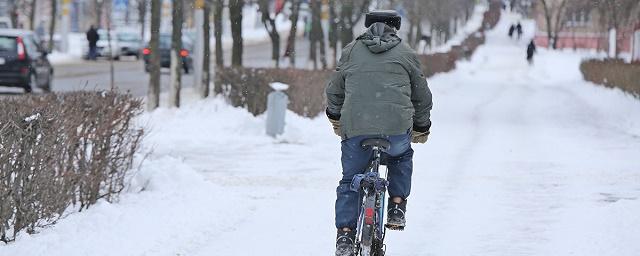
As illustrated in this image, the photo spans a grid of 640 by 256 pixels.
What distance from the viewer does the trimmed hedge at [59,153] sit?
26.9 feet

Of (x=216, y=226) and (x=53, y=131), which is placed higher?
(x=53, y=131)

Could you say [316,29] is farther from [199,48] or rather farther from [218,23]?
[199,48]

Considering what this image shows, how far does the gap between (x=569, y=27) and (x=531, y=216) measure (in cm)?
8933

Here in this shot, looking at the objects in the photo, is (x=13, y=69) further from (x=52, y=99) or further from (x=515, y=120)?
(x=52, y=99)

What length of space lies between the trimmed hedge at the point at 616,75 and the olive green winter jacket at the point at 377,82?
1963cm

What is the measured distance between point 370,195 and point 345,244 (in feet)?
1.55

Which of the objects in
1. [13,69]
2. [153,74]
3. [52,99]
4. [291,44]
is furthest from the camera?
[291,44]

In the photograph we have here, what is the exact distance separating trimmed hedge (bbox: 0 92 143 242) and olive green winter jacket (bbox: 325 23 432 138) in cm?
207

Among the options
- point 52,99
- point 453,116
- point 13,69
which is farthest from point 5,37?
point 52,99

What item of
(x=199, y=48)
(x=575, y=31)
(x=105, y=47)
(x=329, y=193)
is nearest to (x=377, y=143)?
(x=329, y=193)

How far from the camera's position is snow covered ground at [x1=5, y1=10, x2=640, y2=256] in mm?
9320

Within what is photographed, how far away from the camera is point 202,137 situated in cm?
1930

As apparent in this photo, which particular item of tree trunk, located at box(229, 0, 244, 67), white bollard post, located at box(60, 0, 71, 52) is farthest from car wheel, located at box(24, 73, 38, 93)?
white bollard post, located at box(60, 0, 71, 52)

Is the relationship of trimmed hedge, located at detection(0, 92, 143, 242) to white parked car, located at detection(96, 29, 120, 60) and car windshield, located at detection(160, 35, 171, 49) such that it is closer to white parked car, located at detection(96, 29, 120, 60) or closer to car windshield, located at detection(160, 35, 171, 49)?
car windshield, located at detection(160, 35, 171, 49)
